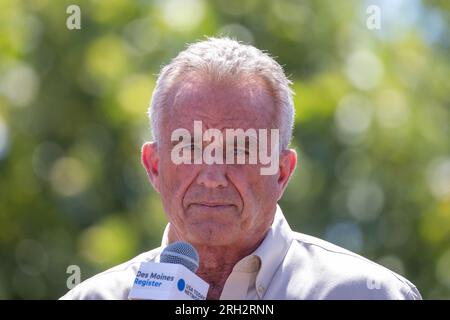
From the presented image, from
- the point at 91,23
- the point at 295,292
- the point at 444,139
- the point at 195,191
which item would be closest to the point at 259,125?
the point at 195,191

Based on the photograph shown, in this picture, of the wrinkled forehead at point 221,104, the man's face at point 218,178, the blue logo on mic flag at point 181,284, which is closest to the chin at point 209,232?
the man's face at point 218,178

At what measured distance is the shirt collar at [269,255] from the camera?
415 centimetres

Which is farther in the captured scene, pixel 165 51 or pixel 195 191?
pixel 165 51

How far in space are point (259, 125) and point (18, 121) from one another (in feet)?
23.4

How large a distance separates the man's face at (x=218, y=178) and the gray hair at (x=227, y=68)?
0.14 feet

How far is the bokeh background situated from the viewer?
998cm

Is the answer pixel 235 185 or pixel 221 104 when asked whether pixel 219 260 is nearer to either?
pixel 235 185

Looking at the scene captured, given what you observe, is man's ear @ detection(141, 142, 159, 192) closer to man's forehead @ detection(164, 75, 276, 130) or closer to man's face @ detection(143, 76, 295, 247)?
man's face @ detection(143, 76, 295, 247)

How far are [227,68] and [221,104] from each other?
0.14 m

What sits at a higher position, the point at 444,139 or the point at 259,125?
the point at 259,125

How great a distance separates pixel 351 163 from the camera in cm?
1038

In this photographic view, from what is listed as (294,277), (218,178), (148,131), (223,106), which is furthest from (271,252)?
(148,131)

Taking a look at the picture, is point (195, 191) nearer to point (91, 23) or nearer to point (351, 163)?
point (351, 163)
